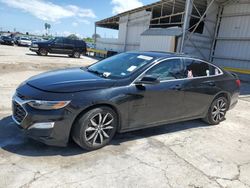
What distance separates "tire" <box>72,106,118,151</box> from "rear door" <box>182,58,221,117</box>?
1.65m

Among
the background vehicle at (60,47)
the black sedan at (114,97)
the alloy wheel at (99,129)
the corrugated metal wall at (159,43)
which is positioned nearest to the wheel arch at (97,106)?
the black sedan at (114,97)

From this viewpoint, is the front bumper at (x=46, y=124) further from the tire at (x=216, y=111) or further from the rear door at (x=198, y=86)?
the tire at (x=216, y=111)

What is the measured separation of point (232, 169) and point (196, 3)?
51.9ft

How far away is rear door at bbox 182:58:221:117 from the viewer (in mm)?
4645

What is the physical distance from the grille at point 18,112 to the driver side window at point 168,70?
2.04 metres

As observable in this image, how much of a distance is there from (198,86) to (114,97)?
201 centimetres

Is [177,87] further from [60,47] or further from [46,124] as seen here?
[60,47]

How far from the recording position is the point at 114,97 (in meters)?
3.61

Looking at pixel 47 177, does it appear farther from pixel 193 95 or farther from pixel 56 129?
pixel 193 95

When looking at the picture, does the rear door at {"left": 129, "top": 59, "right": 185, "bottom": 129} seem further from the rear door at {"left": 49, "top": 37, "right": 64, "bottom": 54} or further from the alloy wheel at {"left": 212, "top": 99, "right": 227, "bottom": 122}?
the rear door at {"left": 49, "top": 37, "right": 64, "bottom": 54}

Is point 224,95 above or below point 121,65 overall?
below

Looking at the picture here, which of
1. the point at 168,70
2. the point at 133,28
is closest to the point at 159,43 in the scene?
the point at 133,28

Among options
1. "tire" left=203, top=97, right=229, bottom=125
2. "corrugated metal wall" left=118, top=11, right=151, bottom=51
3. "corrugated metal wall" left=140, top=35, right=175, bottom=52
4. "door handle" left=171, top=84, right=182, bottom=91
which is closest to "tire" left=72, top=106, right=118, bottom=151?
"door handle" left=171, top=84, right=182, bottom=91

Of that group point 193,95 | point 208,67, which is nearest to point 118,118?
point 193,95
